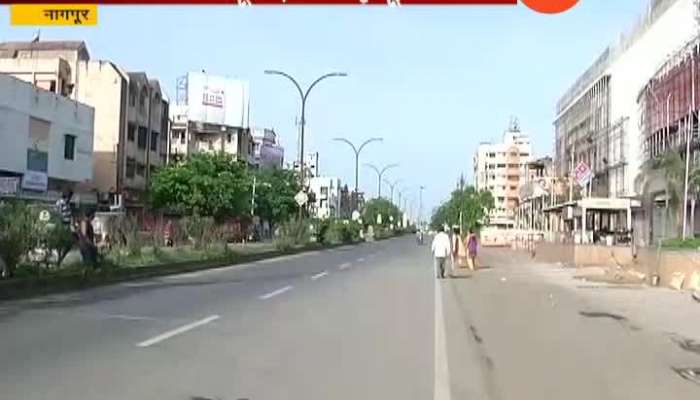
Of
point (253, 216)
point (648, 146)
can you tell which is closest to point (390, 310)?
point (648, 146)

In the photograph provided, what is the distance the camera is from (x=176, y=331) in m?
14.5

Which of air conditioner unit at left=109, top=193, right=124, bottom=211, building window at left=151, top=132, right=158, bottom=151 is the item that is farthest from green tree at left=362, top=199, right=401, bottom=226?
air conditioner unit at left=109, top=193, right=124, bottom=211

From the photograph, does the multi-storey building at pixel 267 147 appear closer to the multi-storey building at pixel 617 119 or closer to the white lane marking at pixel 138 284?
the multi-storey building at pixel 617 119

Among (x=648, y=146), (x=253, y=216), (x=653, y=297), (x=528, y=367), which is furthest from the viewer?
(x=253, y=216)

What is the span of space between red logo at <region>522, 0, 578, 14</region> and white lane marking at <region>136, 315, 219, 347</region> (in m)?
6.50

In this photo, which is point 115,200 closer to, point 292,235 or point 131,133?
point 131,133

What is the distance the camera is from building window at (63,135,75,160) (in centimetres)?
5981

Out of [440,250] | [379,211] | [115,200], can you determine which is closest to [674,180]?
[440,250]

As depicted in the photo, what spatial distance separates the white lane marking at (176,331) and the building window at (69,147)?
45529 millimetres

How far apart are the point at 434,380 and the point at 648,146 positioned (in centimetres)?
5852

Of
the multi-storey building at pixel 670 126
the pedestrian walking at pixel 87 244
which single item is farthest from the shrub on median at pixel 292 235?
the pedestrian walking at pixel 87 244

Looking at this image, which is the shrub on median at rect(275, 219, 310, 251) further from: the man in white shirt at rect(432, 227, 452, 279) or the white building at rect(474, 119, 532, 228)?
the white building at rect(474, 119, 532, 228)

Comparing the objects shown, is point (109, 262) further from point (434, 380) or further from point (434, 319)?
point (434, 380)

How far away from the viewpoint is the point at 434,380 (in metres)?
10.7
